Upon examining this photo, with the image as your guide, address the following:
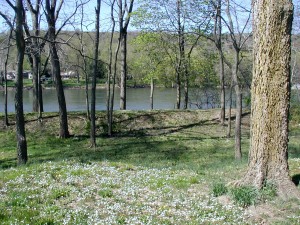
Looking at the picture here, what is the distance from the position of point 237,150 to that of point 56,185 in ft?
26.9

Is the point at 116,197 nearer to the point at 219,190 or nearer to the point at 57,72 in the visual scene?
the point at 219,190

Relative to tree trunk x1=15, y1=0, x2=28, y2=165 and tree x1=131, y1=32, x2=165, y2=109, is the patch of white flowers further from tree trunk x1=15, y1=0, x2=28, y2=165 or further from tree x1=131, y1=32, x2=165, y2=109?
tree x1=131, y1=32, x2=165, y2=109

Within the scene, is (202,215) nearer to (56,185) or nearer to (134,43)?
(56,185)

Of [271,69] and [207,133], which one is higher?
[271,69]

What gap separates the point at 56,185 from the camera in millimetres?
7195

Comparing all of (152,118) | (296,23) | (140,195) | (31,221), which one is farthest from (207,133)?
(31,221)

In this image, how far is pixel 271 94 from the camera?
6176 millimetres

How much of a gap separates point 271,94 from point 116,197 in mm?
3605

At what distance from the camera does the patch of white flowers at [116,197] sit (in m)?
5.49

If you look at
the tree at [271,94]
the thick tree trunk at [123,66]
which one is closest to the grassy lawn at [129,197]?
the tree at [271,94]

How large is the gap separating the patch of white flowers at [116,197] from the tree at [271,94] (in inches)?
43.9

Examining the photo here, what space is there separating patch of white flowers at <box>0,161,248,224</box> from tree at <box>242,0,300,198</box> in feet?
3.66

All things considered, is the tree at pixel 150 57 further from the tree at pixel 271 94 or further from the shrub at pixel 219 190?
the shrub at pixel 219 190

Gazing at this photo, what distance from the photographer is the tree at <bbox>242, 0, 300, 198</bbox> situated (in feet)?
20.1
